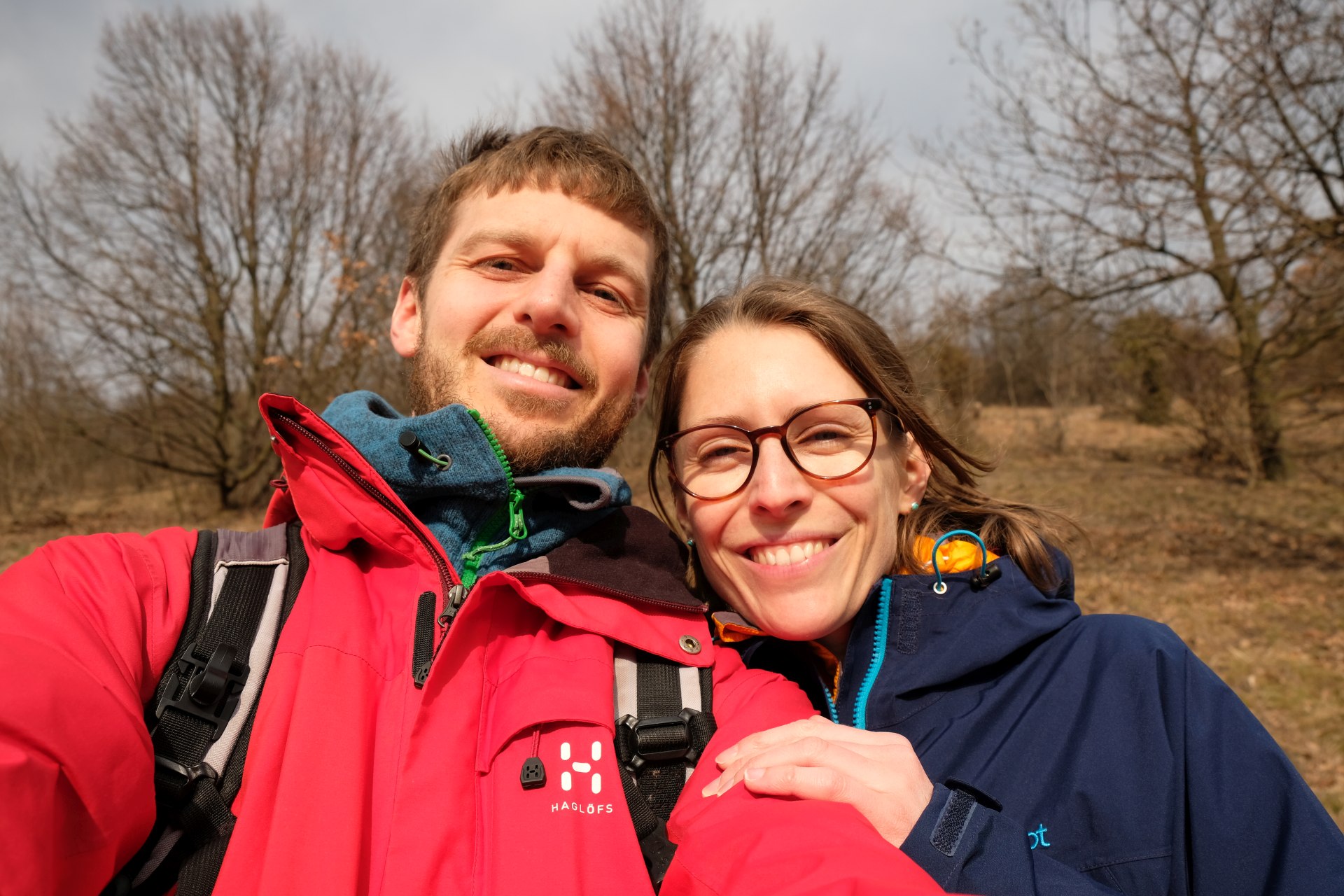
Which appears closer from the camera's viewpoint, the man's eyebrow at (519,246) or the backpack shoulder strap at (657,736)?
the backpack shoulder strap at (657,736)

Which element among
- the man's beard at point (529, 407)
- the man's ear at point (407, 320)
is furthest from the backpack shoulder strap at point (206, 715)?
the man's ear at point (407, 320)

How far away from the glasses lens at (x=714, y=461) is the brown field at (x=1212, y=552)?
4.01 feet

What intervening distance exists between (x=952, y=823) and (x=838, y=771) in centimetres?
23

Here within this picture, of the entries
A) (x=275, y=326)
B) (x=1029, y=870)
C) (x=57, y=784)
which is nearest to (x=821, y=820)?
(x=1029, y=870)

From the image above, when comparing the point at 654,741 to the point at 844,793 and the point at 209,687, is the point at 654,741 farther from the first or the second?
the point at 209,687

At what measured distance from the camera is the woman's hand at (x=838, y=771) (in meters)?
1.35

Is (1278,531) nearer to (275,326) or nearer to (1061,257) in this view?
(1061,257)

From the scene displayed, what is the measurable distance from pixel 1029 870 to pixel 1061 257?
9292 mm

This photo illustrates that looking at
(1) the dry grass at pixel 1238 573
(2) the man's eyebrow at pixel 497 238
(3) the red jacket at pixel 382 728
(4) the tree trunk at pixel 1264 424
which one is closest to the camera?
(3) the red jacket at pixel 382 728

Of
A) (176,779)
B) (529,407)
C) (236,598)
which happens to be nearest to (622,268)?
(529,407)

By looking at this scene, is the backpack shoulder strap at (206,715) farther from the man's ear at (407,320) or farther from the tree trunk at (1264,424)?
the tree trunk at (1264,424)

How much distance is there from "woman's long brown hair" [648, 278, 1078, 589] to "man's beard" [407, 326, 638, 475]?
222 mm

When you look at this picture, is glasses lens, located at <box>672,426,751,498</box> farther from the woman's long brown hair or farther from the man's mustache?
the man's mustache

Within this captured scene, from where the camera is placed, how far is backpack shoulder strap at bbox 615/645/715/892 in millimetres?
1456
